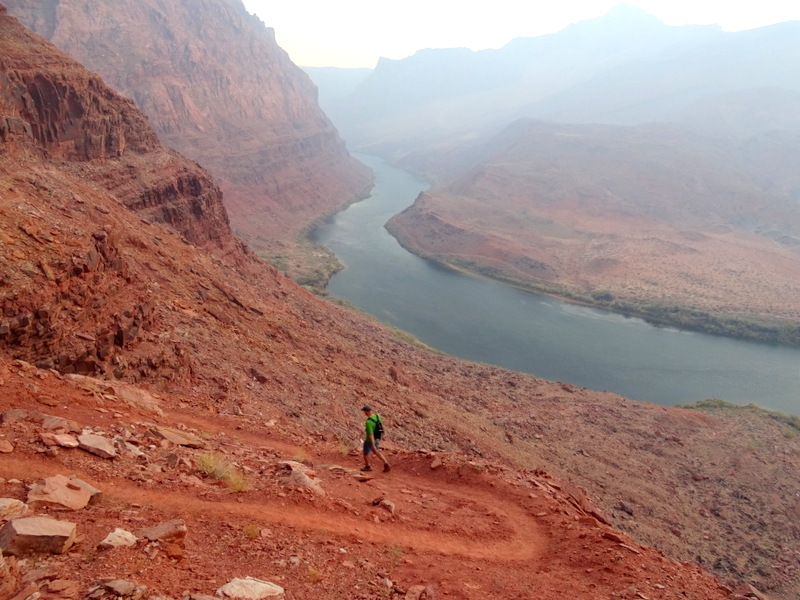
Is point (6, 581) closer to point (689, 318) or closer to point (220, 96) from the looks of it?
point (689, 318)

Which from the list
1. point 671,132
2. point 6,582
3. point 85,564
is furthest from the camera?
point 671,132

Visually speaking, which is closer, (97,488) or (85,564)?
(85,564)

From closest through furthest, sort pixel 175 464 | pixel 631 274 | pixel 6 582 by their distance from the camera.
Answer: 1. pixel 6 582
2. pixel 175 464
3. pixel 631 274

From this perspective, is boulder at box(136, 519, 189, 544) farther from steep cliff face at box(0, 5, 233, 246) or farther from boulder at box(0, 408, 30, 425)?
steep cliff face at box(0, 5, 233, 246)

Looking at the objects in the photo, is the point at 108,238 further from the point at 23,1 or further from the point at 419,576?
the point at 23,1

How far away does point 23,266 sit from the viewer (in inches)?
451

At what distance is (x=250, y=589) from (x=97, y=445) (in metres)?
3.78

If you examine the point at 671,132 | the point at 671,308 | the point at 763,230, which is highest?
the point at 671,132

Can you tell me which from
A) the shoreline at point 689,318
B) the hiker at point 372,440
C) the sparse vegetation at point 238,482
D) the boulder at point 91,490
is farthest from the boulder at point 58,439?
the shoreline at point 689,318

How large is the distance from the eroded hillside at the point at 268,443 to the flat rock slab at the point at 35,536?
5.0 inches

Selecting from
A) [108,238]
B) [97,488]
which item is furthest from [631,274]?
[97,488]

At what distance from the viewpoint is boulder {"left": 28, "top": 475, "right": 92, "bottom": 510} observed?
6.37 m

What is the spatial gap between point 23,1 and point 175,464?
84.4 metres

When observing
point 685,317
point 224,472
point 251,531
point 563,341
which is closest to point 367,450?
point 224,472
